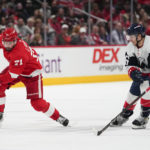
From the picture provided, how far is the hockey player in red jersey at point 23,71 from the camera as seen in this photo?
167 inches

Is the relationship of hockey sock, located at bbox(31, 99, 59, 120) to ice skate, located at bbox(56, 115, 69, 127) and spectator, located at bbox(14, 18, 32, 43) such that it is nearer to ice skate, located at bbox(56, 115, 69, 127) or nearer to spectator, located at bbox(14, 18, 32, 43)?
ice skate, located at bbox(56, 115, 69, 127)

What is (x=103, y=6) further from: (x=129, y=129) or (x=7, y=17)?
(x=129, y=129)

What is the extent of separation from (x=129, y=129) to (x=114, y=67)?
5.23 metres

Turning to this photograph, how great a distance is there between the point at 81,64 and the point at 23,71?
194 inches

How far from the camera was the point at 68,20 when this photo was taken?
32.2ft

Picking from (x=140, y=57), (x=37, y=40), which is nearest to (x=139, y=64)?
(x=140, y=57)

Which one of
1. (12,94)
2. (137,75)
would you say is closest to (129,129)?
(137,75)

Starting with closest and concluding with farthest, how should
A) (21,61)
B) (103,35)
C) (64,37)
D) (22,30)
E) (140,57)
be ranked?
(21,61)
(140,57)
(22,30)
(64,37)
(103,35)

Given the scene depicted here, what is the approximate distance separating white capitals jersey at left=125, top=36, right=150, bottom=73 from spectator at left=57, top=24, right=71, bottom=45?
488 centimetres

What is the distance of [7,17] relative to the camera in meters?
8.80

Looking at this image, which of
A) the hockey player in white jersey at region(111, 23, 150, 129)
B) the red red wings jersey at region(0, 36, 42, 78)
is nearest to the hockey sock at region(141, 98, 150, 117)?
the hockey player in white jersey at region(111, 23, 150, 129)

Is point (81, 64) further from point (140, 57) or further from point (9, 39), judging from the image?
point (9, 39)

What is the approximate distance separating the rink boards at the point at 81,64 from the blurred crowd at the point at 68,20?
0.25 m

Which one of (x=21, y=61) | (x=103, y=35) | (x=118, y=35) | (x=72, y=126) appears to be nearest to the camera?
(x=21, y=61)
